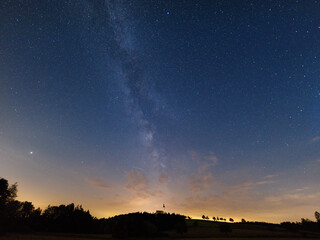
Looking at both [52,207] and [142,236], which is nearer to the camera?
[142,236]

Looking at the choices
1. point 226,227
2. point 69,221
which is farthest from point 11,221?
point 226,227

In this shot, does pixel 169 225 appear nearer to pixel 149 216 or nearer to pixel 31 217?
pixel 149 216

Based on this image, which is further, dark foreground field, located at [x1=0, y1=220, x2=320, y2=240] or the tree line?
the tree line

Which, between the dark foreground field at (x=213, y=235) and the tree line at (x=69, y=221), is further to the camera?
the tree line at (x=69, y=221)

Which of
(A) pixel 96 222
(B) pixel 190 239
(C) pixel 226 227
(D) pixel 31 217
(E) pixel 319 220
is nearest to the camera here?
(B) pixel 190 239

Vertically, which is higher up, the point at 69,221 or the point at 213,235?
the point at 69,221

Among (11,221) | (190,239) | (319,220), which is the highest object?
(319,220)

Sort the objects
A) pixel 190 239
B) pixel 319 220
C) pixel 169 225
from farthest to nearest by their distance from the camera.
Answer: pixel 319 220, pixel 169 225, pixel 190 239

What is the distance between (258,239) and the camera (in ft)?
254

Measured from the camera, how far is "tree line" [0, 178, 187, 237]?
78750mm

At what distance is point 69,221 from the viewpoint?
111 m

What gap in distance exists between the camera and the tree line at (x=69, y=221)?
258 ft

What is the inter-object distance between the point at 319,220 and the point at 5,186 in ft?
670

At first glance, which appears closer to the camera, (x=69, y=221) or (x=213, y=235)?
(x=213, y=235)
